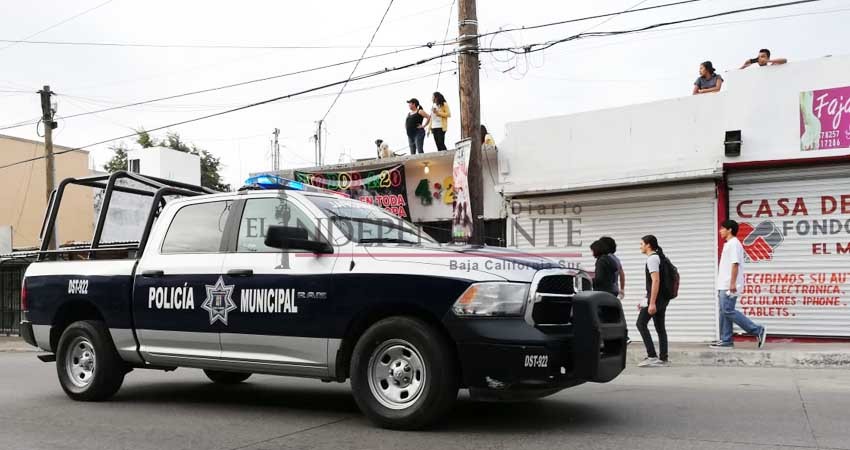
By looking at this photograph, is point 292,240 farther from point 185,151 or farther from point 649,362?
point 185,151

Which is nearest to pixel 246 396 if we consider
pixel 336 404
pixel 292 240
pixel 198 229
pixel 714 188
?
pixel 336 404

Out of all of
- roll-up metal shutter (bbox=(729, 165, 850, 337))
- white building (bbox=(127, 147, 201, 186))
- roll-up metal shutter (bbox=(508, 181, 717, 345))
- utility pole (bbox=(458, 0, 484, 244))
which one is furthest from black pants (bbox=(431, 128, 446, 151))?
white building (bbox=(127, 147, 201, 186))

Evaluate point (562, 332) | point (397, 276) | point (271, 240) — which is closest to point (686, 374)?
point (562, 332)

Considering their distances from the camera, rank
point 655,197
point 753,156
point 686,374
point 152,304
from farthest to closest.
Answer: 1. point 655,197
2. point 753,156
3. point 686,374
4. point 152,304

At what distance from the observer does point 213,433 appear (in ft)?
18.3

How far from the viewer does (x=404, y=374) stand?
17.5ft

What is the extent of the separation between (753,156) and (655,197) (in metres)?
1.81

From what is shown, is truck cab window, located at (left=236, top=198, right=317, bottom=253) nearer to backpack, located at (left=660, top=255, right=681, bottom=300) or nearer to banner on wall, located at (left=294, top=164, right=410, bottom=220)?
backpack, located at (left=660, top=255, right=681, bottom=300)

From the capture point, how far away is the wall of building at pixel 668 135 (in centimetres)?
1233

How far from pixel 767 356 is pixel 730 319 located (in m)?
0.74

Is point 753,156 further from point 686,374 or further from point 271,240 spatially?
point 271,240

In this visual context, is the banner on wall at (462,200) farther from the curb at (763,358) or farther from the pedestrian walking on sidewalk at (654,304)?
the curb at (763,358)

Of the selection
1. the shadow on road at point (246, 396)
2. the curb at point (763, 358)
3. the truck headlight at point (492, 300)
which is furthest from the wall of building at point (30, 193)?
the truck headlight at point (492, 300)

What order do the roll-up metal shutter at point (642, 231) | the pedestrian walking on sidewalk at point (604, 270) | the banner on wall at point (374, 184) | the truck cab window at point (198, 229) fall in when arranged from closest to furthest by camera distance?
the truck cab window at point (198, 229), the pedestrian walking on sidewalk at point (604, 270), the roll-up metal shutter at point (642, 231), the banner on wall at point (374, 184)
